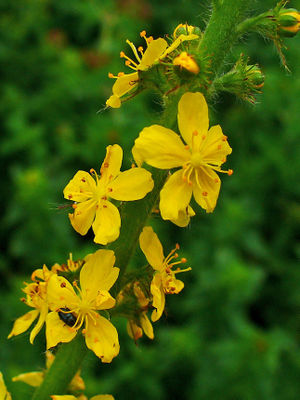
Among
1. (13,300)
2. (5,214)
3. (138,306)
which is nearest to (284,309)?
(13,300)

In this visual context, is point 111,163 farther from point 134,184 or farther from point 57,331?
point 57,331

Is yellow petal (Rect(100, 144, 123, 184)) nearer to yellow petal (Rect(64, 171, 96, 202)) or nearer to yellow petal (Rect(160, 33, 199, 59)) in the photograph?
yellow petal (Rect(64, 171, 96, 202))

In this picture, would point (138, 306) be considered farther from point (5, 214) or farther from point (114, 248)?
point (5, 214)

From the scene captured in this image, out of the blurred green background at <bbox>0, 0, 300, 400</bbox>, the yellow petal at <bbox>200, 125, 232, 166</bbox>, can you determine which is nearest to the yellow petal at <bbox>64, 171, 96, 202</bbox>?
the yellow petal at <bbox>200, 125, 232, 166</bbox>

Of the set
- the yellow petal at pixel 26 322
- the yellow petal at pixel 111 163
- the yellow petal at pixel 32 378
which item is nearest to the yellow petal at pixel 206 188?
the yellow petal at pixel 111 163

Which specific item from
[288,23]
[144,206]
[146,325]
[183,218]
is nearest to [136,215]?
[144,206]

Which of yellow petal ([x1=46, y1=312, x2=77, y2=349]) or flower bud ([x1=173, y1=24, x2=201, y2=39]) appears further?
flower bud ([x1=173, y1=24, x2=201, y2=39])
